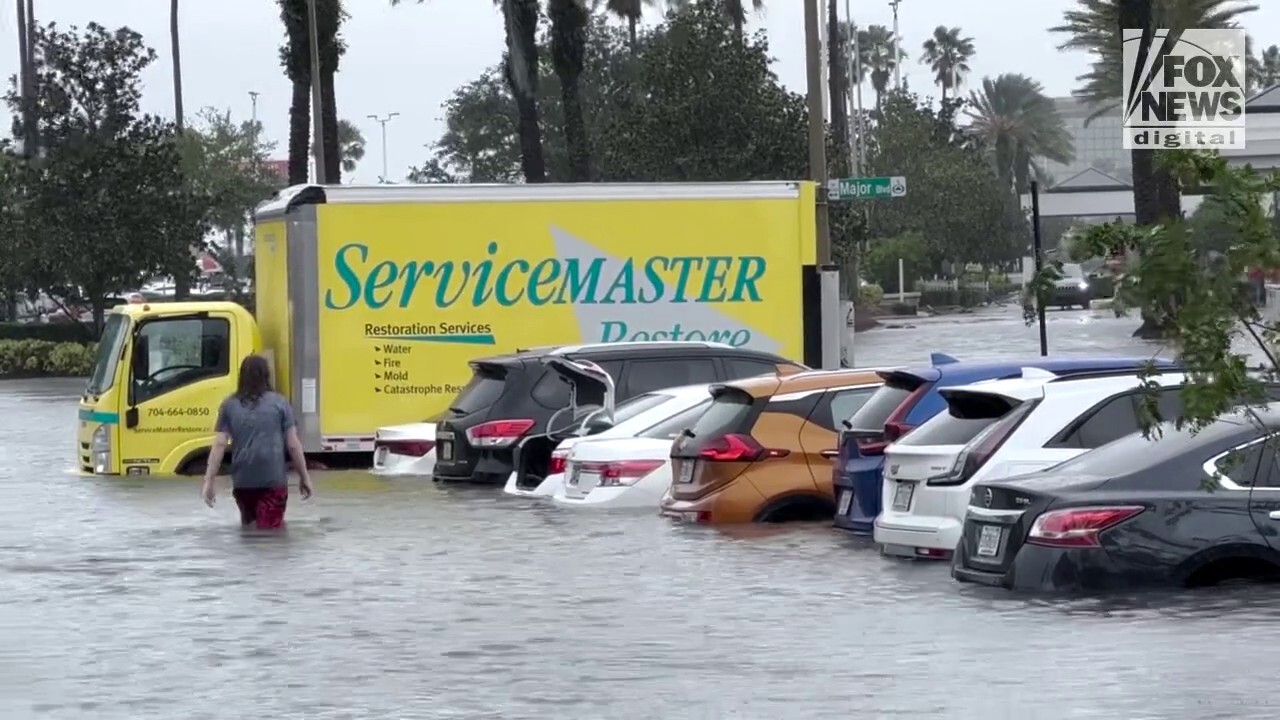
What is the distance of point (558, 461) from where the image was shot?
20234 mm

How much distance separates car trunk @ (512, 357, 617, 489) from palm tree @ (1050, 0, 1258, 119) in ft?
72.9

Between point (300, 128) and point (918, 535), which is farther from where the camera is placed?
point (300, 128)

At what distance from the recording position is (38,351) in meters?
57.3

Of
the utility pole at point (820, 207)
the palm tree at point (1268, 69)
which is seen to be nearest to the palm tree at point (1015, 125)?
the palm tree at point (1268, 69)

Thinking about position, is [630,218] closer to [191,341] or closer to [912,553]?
[191,341]

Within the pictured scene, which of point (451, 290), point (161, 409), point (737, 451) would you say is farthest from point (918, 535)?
point (451, 290)

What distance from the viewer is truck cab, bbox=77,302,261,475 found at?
2402 centimetres

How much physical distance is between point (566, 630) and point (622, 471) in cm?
624

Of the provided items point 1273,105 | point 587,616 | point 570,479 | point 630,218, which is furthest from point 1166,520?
point 1273,105

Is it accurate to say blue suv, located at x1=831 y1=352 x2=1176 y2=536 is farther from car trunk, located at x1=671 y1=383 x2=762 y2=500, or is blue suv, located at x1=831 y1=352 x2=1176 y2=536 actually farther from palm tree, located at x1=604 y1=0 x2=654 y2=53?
palm tree, located at x1=604 y1=0 x2=654 y2=53

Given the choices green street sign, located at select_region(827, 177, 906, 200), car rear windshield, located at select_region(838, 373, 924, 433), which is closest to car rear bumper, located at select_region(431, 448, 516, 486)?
green street sign, located at select_region(827, 177, 906, 200)

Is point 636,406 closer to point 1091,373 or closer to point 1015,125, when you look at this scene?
point 1091,373

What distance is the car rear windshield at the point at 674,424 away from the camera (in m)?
19.2

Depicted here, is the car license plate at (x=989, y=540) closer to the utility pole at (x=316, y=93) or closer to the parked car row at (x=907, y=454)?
the parked car row at (x=907, y=454)
